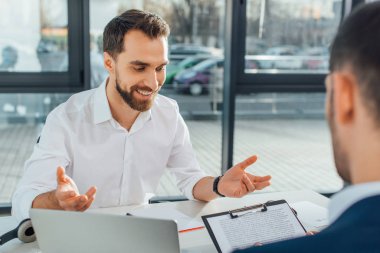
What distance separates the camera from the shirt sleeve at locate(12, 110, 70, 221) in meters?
1.50

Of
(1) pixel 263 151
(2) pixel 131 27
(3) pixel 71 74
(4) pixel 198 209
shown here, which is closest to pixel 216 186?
(4) pixel 198 209

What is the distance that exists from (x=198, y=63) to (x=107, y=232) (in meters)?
2.38

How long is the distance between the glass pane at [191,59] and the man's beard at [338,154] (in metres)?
2.33

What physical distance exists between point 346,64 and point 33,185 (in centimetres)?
117

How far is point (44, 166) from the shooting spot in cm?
158

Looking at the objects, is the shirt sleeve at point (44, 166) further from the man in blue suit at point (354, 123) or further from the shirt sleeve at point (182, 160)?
the man in blue suit at point (354, 123)

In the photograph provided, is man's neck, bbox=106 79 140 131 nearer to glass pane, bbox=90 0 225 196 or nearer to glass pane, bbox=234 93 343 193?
glass pane, bbox=90 0 225 196

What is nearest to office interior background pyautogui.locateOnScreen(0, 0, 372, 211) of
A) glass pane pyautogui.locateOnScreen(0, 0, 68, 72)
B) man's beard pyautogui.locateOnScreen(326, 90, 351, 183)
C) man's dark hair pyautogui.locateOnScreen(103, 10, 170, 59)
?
glass pane pyautogui.locateOnScreen(0, 0, 68, 72)

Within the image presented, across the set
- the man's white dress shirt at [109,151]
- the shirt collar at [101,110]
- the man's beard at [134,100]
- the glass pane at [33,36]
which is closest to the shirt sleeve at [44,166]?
the man's white dress shirt at [109,151]

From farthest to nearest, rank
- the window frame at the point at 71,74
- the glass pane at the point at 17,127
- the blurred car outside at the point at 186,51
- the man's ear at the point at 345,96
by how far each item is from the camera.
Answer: the blurred car outside at the point at 186,51, the glass pane at the point at 17,127, the window frame at the point at 71,74, the man's ear at the point at 345,96

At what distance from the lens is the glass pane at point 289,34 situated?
10.5 ft

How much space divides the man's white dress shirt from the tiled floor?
1.18 meters

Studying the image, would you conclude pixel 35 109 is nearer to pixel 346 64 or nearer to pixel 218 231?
pixel 218 231

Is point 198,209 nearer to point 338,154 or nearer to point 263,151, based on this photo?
point 338,154
